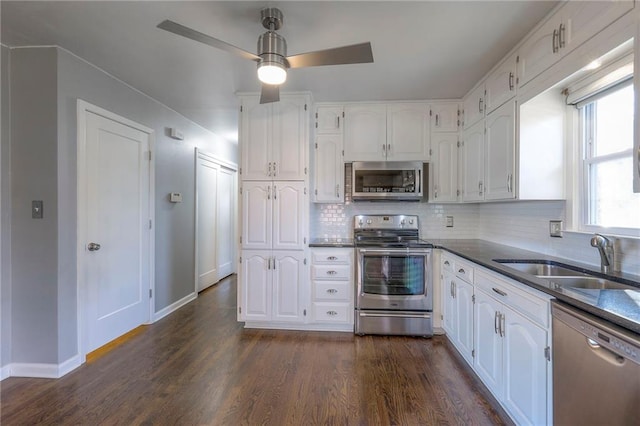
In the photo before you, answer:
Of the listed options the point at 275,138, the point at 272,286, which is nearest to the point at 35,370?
→ the point at 272,286

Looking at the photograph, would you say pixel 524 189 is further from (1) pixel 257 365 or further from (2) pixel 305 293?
(1) pixel 257 365

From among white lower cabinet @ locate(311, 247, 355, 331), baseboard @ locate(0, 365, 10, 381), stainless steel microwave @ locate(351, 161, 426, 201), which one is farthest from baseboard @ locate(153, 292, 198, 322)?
stainless steel microwave @ locate(351, 161, 426, 201)

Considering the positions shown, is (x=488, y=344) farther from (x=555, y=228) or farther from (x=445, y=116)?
(x=445, y=116)

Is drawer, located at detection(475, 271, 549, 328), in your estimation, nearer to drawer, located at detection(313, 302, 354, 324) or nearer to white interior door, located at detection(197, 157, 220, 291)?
drawer, located at detection(313, 302, 354, 324)

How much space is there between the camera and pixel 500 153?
226 cm

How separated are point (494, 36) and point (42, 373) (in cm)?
406

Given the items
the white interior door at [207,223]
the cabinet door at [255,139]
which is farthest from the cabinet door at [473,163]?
the white interior door at [207,223]

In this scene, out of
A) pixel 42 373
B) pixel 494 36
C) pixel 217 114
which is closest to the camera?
pixel 494 36

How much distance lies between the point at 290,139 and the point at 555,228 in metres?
2.38

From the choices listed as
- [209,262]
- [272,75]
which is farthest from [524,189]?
[209,262]

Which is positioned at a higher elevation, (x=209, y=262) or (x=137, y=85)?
(x=137, y=85)

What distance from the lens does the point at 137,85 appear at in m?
2.75

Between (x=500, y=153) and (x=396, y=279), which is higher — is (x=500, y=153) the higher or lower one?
the higher one

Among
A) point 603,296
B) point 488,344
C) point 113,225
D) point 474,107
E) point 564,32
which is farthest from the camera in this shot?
point 474,107
